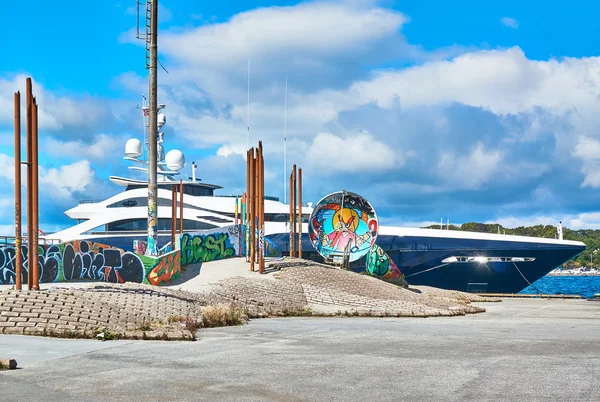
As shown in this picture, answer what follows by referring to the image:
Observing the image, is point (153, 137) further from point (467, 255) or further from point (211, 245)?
point (467, 255)

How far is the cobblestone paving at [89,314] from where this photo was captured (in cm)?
1516

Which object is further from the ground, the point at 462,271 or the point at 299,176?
the point at 299,176

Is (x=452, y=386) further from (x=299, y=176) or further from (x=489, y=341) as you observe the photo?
(x=299, y=176)

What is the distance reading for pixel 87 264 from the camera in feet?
82.3

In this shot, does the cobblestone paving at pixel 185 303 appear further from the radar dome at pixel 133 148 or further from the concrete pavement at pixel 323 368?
the radar dome at pixel 133 148

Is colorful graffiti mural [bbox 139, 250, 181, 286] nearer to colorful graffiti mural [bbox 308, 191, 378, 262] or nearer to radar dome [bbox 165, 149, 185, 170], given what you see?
colorful graffiti mural [bbox 308, 191, 378, 262]

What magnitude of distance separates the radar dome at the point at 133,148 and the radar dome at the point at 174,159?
266cm

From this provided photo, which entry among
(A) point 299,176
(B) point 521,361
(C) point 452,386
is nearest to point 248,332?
(B) point 521,361

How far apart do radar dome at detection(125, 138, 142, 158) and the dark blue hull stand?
14868 mm

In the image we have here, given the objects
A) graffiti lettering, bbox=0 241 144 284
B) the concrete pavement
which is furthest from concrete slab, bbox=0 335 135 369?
graffiti lettering, bbox=0 241 144 284

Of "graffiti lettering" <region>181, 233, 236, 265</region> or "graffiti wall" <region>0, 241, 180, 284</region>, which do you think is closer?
"graffiti wall" <region>0, 241, 180, 284</region>

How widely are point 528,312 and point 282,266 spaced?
30.9 ft

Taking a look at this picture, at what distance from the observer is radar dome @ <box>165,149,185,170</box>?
196 ft

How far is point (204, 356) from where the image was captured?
12562 millimetres
